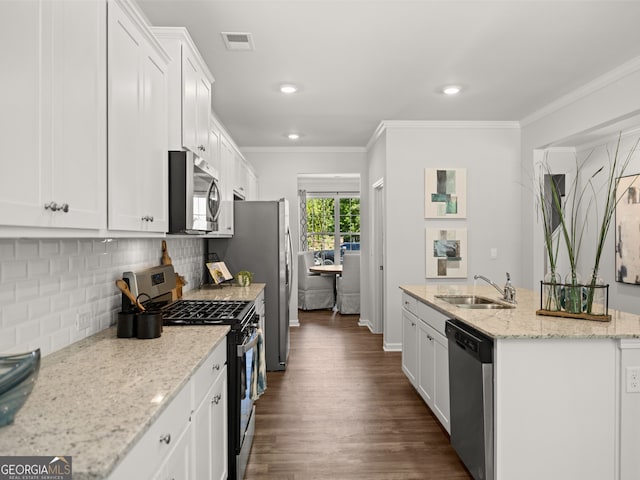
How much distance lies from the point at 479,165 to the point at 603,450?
147 inches

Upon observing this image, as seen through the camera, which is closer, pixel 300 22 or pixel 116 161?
pixel 116 161

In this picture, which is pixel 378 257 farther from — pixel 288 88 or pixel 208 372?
pixel 208 372

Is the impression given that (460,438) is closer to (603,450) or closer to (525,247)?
(603,450)

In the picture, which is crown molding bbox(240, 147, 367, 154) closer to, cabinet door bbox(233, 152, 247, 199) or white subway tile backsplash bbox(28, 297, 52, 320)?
cabinet door bbox(233, 152, 247, 199)

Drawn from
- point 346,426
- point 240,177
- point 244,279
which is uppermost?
point 240,177

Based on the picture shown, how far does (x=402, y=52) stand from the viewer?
3.25m

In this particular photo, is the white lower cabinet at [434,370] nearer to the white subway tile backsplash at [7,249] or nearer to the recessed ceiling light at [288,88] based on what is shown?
the recessed ceiling light at [288,88]

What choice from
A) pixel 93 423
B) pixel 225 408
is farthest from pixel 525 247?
pixel 93 423

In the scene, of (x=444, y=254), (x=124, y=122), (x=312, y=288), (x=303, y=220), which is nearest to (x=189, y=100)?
(x=124, y=122)

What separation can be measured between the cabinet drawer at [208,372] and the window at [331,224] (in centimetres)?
724

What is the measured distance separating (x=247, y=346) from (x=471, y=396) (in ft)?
4.10

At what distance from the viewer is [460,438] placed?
8.42 feet

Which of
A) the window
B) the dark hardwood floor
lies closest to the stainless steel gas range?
the dark hardwood floor

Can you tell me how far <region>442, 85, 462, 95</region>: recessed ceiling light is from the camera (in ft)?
13.1
